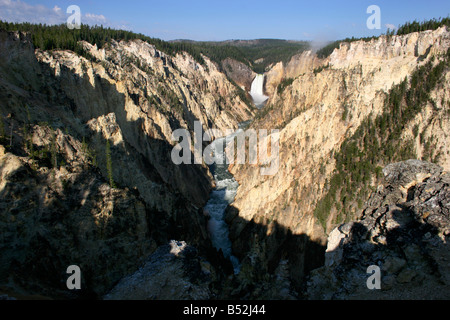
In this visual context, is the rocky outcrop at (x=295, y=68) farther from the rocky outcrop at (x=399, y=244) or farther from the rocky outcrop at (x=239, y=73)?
the rocky outcrop at (x=399, y=244)

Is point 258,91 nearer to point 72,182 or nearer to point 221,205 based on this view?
point 221,205

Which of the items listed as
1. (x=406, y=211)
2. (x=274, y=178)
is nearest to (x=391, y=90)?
(x=274, y=178)

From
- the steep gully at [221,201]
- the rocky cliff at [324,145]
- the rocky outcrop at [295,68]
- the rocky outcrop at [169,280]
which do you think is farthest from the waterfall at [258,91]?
the rocky outcrop at [169,280]

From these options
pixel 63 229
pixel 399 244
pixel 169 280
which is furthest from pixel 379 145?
pixel 63 229

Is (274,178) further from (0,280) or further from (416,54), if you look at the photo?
(0,280)

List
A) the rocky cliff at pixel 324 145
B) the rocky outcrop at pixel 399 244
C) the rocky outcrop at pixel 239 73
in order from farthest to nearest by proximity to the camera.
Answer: the rocky outcrop at pixel 239 73, the rocky cliff at pixel 324 145, the rocky outcrop at pixel 399 244
